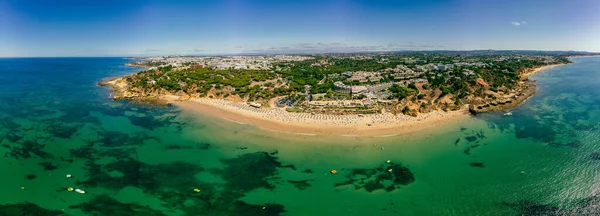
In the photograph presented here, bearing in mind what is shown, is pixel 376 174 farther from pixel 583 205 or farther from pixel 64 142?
pixel 64 142

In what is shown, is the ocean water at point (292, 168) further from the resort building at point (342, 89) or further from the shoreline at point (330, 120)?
the resort building at point (342, 89)

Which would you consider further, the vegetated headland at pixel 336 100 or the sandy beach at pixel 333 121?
the vegetated headland at pixel 336 100

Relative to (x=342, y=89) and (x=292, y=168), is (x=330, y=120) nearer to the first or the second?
(x=292, y=168)

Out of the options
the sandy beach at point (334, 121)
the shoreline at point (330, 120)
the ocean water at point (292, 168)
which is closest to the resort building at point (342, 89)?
the shoreline at point (330, 120)

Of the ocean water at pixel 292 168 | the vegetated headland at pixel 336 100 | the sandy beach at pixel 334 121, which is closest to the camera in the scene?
the ocean water at pixel 292 168

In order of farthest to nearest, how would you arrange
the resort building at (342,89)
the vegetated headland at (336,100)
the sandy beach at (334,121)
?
the resort building at (342,89) < the vegetated headland at (336,100) < the sandy beach at (334,121)

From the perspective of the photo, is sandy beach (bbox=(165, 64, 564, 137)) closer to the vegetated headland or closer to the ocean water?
the vegetated headland

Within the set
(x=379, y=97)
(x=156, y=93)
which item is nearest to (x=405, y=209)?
(x=379, y=97)
